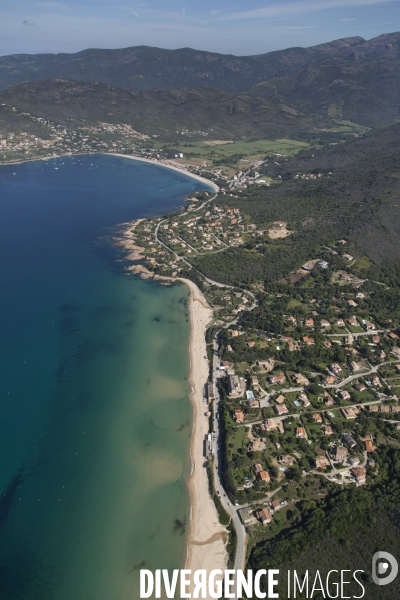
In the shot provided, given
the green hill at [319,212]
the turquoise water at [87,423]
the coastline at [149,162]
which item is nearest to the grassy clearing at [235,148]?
the coastline at [149,162]

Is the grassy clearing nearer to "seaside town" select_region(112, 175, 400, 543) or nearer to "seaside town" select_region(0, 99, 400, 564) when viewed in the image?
"seaside town" select_region(0, 99, 400, 564)

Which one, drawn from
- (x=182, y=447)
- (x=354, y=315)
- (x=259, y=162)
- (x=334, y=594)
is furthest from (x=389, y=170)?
(x=334, y=594)

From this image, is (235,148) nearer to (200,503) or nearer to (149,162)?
(149,162)

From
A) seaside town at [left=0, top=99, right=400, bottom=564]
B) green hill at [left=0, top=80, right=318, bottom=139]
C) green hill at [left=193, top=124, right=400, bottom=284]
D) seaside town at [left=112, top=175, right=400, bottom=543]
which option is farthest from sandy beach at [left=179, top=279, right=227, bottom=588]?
green hill at [left=0, top=80, right=318, bottom=139]

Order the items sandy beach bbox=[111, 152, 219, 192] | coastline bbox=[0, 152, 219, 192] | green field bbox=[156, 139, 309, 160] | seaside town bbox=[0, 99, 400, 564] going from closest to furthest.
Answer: seaside town bbox=[0, 99, 400, 564] < sandy beach bbox=[111, 152, 219, 192] < coastline bbox=[0, 152, 219, 192] < green field bbox=[156, 139, 309, 160]

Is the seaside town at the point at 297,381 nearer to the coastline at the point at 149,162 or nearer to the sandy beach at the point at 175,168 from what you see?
the sandy beach at the point at 175,168

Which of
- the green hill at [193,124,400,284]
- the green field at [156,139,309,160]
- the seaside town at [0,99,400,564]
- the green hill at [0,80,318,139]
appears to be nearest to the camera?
the seaside town at [0,99,400,564]
